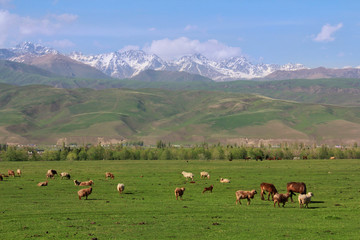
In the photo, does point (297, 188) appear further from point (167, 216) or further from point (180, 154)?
point (180, 154)

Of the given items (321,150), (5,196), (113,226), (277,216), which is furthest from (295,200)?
(321,150)

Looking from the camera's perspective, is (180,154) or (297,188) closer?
(297,188)

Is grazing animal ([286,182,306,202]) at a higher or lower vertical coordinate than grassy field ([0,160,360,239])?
higher

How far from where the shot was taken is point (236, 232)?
28594mm

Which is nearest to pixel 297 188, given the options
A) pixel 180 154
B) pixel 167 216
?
pixel 167 216

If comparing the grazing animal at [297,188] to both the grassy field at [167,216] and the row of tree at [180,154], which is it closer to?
the grassy field at [167,216]

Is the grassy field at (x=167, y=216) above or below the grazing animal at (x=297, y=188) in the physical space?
below

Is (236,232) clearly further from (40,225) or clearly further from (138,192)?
(138,192)

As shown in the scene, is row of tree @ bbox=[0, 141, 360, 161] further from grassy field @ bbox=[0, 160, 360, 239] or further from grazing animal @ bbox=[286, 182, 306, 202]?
grazing animal @ bbox=[286, 182, 306, 202]

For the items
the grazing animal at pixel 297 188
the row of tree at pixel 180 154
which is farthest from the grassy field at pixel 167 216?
the row of tree at pixel 180 154

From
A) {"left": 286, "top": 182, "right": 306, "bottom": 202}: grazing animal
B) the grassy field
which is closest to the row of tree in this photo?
the grassy field

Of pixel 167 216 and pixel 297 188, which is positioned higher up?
pixel 297 188

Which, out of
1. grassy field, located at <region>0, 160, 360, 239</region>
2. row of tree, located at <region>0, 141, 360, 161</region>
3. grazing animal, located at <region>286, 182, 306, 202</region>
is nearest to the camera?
grassy field, located at <region>0, 160, 360, 239</region>

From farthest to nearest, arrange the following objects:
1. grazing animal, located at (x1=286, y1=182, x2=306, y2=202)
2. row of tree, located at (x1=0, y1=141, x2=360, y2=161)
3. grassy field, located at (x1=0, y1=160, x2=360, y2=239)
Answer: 1. row of tree, located at (x1=0, y1=141, x2=360, y2=161)
2. grazing animal, located at (x1=286, y1=182, x2=306, y2=202)
3. grassy field, located at (x1=0, y1=160, x2=360, y2=239)
